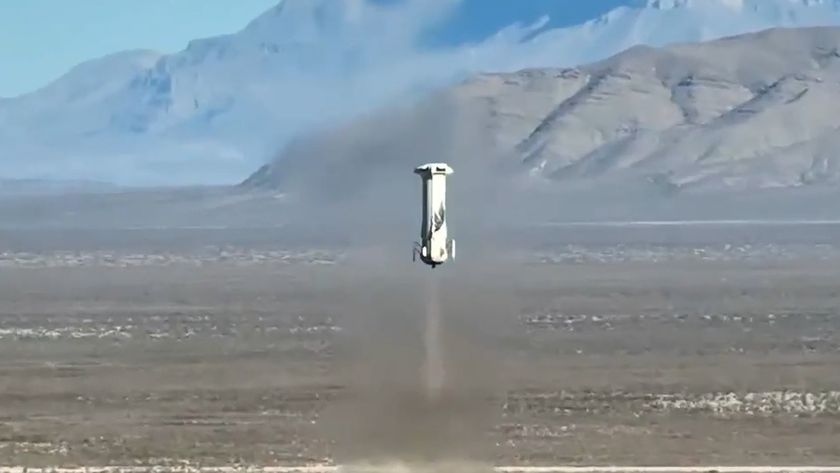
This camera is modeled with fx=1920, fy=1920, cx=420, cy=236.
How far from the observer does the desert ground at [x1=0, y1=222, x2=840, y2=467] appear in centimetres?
3219

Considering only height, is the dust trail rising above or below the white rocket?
below

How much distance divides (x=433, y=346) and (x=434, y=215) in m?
2.75

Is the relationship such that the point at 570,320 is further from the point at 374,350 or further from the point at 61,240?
the point at 61,240

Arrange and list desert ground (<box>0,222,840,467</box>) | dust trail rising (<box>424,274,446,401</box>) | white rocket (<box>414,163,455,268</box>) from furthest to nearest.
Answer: desert ground (<box>0,222,840,467</box>) → dust trail rising (<box>424,274,446,401</box>) → white rocket (<box>414,163,455,268</box>)

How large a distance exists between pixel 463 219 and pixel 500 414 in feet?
40.2

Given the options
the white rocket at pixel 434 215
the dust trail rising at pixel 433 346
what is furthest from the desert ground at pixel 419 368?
the white rocket at pixel 434 215

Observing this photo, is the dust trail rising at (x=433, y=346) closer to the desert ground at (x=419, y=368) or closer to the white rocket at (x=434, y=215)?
the desert ground at (x=419, y=368)

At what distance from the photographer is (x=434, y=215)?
1168 inches

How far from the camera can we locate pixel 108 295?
9306 centimetres

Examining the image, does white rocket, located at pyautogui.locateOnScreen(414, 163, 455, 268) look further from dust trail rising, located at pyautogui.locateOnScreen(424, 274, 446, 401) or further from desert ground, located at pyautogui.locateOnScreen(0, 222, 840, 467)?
desert ground, located at pyautogui.locateOnScreen(0, 222, 840, 467)

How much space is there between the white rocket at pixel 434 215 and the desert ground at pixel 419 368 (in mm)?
1876

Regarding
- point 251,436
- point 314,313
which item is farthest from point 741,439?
point 314,313

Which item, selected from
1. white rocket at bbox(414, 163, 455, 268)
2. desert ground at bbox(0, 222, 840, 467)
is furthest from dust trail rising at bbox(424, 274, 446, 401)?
white rocket at bbox(414, 163, 455, 268)

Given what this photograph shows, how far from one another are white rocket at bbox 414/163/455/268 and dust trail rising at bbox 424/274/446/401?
1.76 meters
